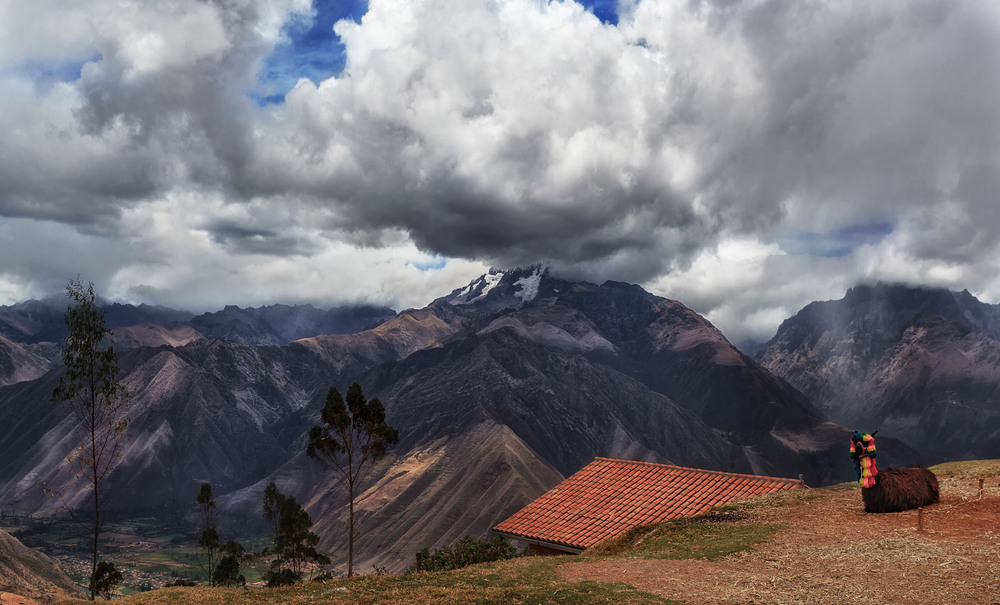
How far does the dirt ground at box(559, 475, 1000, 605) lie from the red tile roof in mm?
10463

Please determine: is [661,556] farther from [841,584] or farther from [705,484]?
[705,484]

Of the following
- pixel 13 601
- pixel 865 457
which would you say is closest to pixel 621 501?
pixel 865 457

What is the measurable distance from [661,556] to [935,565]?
7941mm

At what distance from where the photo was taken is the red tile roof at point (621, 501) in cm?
3572

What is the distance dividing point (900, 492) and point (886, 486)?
0.49 meters

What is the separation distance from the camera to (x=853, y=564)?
18.3m

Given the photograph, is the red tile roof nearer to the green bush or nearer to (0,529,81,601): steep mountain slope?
the green bush

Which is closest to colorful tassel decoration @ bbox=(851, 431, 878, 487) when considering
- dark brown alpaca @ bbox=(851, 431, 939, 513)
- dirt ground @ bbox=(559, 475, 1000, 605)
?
dark brown alpaca @ bbox=(851, 431, 939, 513)

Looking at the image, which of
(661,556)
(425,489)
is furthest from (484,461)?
(661,556)

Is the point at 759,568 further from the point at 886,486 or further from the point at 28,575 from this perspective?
the point at 28,575

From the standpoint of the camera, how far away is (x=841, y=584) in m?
16.7

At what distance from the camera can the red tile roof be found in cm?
3572

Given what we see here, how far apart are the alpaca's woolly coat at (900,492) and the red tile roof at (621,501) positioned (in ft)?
34.0

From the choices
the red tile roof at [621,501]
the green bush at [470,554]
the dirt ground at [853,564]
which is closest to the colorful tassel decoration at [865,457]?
the dirt ground at [853,564]
